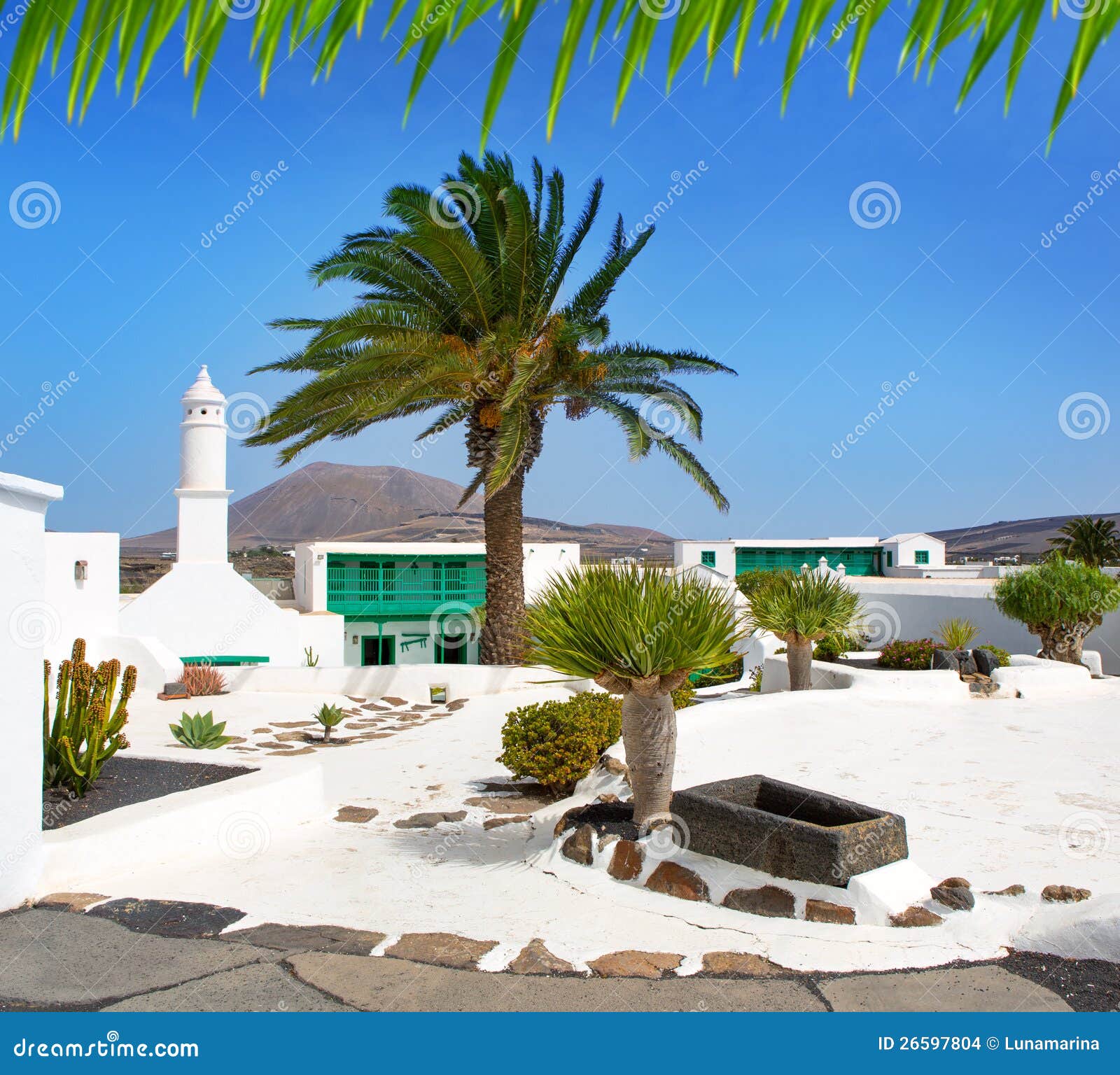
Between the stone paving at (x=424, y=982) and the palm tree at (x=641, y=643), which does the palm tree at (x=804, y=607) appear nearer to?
the palm tree at (x=641, y=643)

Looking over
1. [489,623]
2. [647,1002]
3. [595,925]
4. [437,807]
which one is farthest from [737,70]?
[489,623]

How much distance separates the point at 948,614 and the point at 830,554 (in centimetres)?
2295

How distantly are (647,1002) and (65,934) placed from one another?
299 cm

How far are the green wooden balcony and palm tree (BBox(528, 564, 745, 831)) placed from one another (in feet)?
75.4

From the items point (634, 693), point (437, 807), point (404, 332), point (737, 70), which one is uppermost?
point (404, 332)

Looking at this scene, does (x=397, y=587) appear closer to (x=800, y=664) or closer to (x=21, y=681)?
(x=800, y=664)

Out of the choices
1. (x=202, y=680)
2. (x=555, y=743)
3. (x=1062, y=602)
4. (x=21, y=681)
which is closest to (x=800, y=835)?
(x=555, y=743)

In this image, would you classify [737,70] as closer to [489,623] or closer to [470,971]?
[470,971]

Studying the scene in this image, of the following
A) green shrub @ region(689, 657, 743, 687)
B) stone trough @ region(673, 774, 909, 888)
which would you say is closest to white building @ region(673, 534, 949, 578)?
green shrub @ region(689, 657, 743, 687)

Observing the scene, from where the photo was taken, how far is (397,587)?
3011 cm

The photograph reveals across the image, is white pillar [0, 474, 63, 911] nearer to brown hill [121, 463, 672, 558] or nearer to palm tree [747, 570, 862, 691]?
palm tree [747, 570, 862, 691]

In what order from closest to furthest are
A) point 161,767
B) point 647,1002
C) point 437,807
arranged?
point 647,1002 < point 161,767 < point 437,807

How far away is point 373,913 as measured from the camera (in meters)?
4.84

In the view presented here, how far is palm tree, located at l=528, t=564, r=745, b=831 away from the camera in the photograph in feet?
19.6
